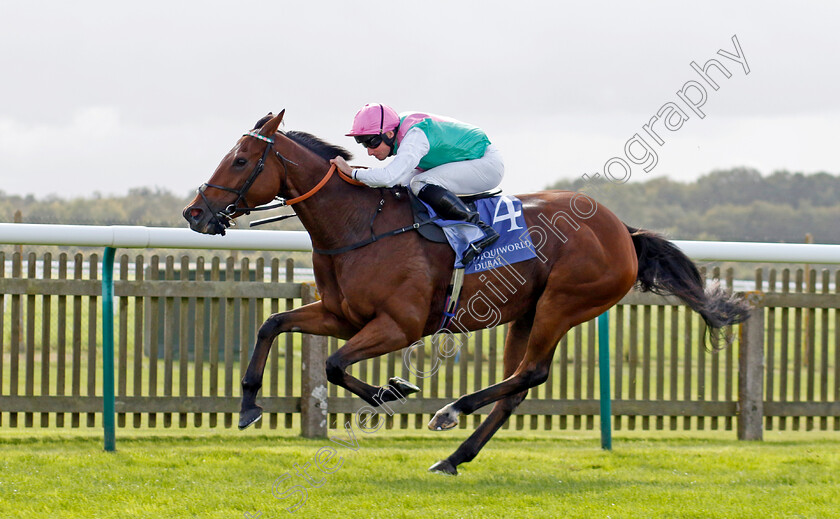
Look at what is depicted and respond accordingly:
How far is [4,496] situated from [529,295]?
3.08m

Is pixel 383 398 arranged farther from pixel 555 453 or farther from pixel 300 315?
pixel 555 453

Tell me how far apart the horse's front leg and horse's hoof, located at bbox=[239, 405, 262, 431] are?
0.04 m

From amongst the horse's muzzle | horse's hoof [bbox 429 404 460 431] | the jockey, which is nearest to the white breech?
the jockey

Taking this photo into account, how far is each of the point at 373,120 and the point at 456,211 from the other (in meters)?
0.68

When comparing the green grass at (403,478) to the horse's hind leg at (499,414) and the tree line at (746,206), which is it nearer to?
the horse's hind leg at (499,414)

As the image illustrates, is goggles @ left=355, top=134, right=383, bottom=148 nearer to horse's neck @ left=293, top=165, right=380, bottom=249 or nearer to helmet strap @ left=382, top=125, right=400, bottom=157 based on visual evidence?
helmet strap @ left=382, top=125, right=400, bottom=157

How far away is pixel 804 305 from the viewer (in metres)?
7.95

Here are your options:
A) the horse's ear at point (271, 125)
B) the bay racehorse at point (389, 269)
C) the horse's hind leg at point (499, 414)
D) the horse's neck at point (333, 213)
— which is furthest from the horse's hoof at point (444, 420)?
the horse's ear at point (271, 125)

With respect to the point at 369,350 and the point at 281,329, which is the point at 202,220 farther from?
the point at 369,350

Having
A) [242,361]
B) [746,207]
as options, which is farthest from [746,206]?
[242,361]

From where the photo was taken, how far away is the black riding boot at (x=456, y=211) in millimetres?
5277

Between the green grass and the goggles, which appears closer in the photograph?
the green grass

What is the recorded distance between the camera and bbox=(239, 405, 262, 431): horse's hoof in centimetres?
504

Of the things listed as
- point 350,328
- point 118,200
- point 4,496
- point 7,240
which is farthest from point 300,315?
point 118,200
